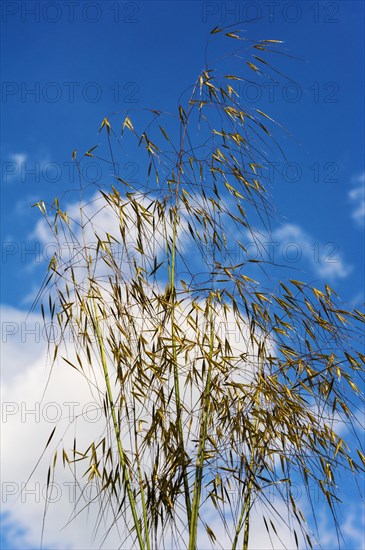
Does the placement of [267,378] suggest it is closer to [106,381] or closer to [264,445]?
[264,445]

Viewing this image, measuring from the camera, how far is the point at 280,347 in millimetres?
3545

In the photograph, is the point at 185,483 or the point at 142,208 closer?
the point at 185,483

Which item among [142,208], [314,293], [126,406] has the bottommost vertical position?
[126,406]

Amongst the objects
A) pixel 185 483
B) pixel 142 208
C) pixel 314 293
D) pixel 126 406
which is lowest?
pixel 185 483

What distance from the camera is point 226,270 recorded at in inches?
137

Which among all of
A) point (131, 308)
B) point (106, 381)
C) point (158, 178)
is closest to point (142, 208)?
point (158, 178)

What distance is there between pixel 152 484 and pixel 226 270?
0.94m

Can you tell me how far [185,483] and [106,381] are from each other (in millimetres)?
529

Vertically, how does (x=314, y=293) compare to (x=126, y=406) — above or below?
above

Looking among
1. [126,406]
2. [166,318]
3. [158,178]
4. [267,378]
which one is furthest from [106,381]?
[158,178]

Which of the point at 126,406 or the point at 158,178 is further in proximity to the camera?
the point at 158,178

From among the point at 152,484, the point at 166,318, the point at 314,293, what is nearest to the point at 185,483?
the point at 152,484

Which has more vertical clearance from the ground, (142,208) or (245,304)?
(142,208)

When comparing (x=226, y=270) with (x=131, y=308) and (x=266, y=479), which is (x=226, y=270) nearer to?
(x=131, y=308)
